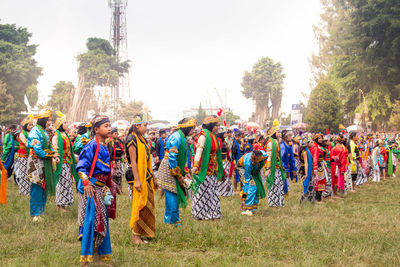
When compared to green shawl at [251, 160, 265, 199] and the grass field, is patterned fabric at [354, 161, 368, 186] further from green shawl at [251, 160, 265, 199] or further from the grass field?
green shawl at [251, 160, 265, 199]

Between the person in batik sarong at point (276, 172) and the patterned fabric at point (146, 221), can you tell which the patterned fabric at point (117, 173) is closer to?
the person in batik sarong at point (276, 172)

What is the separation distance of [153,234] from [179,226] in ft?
2.37

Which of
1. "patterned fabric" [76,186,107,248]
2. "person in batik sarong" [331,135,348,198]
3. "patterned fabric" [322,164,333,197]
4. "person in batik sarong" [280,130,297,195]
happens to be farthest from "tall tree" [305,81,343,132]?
"patterned fabric" [76,186,107,248]

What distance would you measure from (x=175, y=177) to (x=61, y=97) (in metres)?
67.7

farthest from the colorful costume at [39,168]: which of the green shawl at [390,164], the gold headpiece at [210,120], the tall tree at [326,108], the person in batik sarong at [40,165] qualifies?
the tall tree at [326,108]

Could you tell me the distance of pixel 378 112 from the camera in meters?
38.8

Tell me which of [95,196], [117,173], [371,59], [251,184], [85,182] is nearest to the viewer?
[85,182]

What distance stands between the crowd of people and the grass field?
364mm

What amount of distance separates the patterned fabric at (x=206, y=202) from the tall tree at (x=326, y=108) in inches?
1444

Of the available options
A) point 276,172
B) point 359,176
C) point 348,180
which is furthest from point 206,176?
point 359,176

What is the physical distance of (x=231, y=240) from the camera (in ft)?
19.6

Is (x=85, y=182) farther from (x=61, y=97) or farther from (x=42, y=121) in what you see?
(x=61, y=97)

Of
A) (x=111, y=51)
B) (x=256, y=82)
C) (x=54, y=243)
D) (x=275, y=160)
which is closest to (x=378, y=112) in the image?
(x=275, y=160)

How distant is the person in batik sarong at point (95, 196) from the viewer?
4.43 metres
